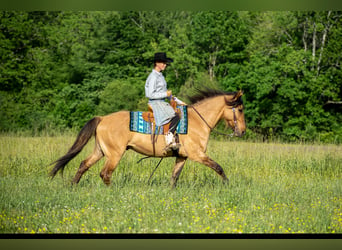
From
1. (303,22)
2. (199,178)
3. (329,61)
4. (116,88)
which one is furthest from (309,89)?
(199,178)

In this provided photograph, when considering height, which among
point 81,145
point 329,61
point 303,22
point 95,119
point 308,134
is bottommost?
point 308,134

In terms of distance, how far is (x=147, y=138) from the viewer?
682cm

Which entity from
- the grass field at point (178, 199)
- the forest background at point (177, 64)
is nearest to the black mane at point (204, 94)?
the grass field at point (178, 199)

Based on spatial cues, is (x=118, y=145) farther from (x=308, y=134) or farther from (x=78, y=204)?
(x=308, y=134)

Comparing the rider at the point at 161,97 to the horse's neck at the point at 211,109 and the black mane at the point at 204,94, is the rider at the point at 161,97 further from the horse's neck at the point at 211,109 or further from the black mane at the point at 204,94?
the black mane at the point at 204,94

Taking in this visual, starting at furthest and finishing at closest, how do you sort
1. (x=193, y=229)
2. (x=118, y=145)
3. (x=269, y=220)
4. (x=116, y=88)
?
(x=116, y=88)
(x=118, y=145)
(x=269, y=220)
(x=193, y=229)

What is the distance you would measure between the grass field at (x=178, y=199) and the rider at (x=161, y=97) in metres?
0.88

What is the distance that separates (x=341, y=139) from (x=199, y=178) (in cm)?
1041

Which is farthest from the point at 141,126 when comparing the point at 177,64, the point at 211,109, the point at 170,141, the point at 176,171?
the point at 177,64

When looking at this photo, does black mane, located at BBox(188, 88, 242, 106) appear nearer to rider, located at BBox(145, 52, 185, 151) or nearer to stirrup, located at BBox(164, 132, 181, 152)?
rider, located at BBox(145, 52, 185, 151)

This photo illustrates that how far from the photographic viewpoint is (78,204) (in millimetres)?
5770

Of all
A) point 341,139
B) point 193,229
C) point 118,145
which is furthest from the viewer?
point 341,139

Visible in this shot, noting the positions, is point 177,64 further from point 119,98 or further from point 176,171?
point 176,171

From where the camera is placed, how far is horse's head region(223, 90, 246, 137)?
7.08 meters
